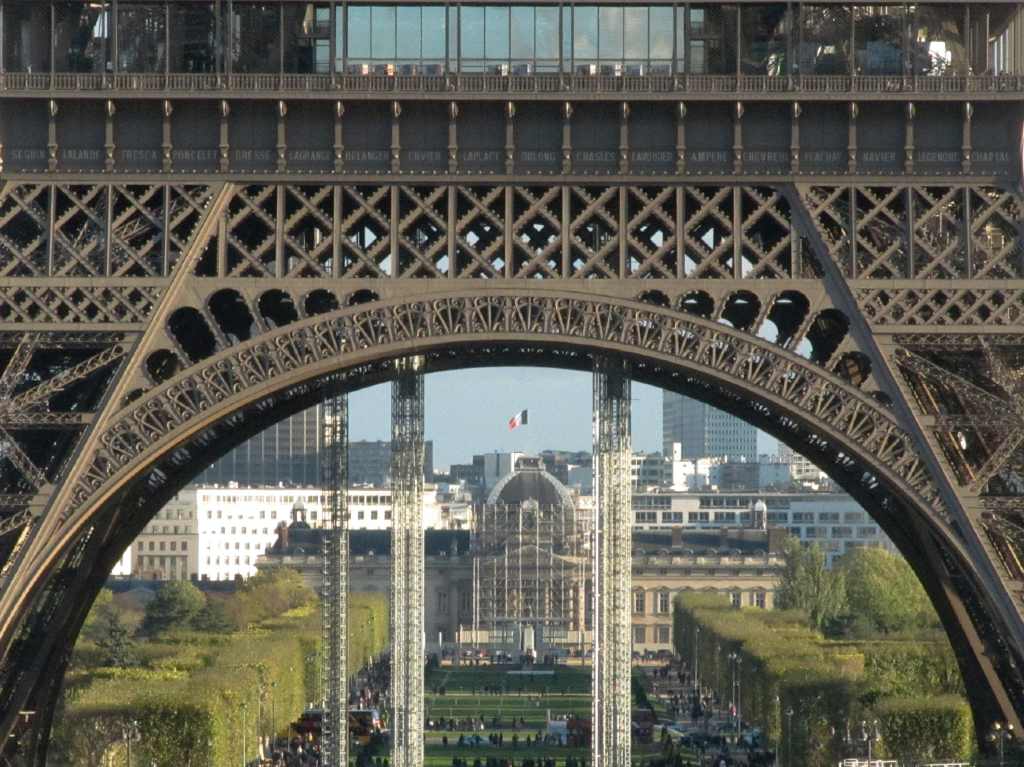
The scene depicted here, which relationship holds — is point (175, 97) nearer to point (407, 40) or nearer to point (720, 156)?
point (407, 40)

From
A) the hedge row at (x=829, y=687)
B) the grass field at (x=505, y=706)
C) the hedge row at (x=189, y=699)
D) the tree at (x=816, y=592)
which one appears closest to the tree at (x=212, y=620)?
the grass field at (x=505, y=706)

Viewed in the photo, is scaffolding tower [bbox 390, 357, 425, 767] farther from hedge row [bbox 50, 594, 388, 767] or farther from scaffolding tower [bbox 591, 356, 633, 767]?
hedge row [bbox 50, 594, 388, 767]

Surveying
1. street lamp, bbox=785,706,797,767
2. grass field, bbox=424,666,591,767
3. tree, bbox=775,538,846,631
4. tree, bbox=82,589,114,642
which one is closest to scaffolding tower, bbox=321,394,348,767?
street lamp, bbox=785,706,797,767

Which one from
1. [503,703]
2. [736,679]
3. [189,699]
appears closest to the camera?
[189,699]

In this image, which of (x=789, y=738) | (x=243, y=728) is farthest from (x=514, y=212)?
(x=789, y=738)

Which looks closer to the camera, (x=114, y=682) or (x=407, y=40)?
(x=407, y=40)

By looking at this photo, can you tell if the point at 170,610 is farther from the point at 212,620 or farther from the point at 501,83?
the point at 501,83

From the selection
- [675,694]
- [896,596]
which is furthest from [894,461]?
[896,596]
